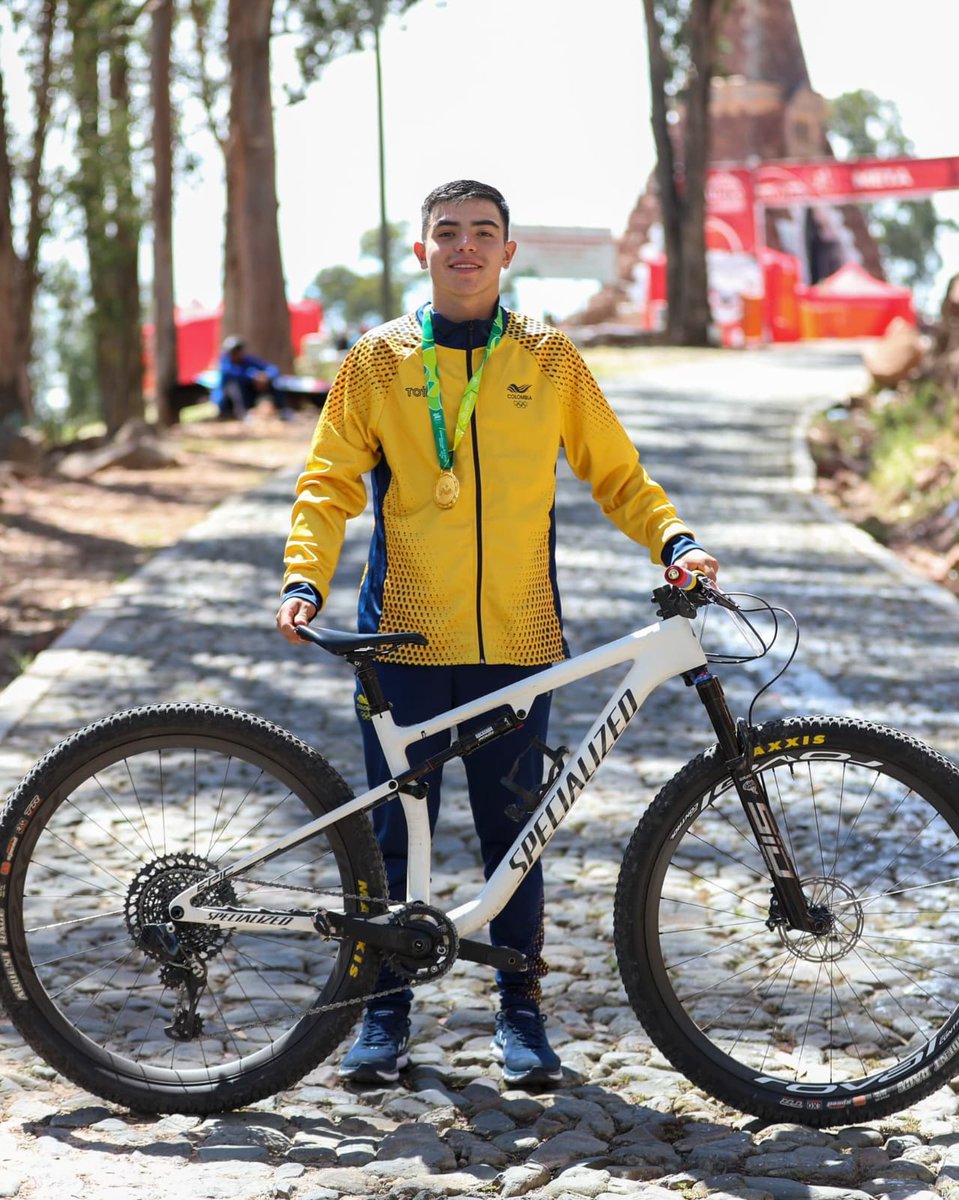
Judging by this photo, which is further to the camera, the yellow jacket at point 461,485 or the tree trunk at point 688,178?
the tree trunk at point 688,178

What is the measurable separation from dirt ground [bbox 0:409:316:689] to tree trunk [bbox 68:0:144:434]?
8.70 metres

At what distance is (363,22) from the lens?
3048 cm

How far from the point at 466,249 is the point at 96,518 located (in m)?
11.9

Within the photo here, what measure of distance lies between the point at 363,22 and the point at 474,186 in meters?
28.2

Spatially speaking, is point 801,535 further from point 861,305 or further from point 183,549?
point 861,305

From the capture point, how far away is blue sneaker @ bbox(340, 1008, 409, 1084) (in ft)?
13.5

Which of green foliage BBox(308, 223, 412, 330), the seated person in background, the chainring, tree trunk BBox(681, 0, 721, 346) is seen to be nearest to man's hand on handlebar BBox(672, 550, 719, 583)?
the chainring

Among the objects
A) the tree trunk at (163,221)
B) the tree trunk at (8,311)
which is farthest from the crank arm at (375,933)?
the tree trunk at (163,221)

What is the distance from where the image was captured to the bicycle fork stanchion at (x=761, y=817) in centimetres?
381

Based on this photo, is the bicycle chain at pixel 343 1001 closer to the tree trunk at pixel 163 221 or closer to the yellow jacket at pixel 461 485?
the yellow jacket at pixel 461 485

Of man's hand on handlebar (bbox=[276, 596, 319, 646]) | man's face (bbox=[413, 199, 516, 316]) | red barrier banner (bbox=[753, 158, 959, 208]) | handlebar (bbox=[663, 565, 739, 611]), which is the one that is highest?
red barrier banner (bbox=[753, 158, 959, 208])

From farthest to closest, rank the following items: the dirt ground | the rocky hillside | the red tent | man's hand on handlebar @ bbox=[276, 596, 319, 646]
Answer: the red tent → the rocky hillside → the dirt ground → man's hand on handlebar @ bbox=[276, 596, 319, 646]

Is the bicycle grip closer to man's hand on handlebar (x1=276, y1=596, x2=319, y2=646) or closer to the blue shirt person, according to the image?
man's hand on handlebar (x1=276, y1=596, x2=319, y2=646)

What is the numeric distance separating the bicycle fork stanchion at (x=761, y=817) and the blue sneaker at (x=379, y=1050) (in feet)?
3.07
